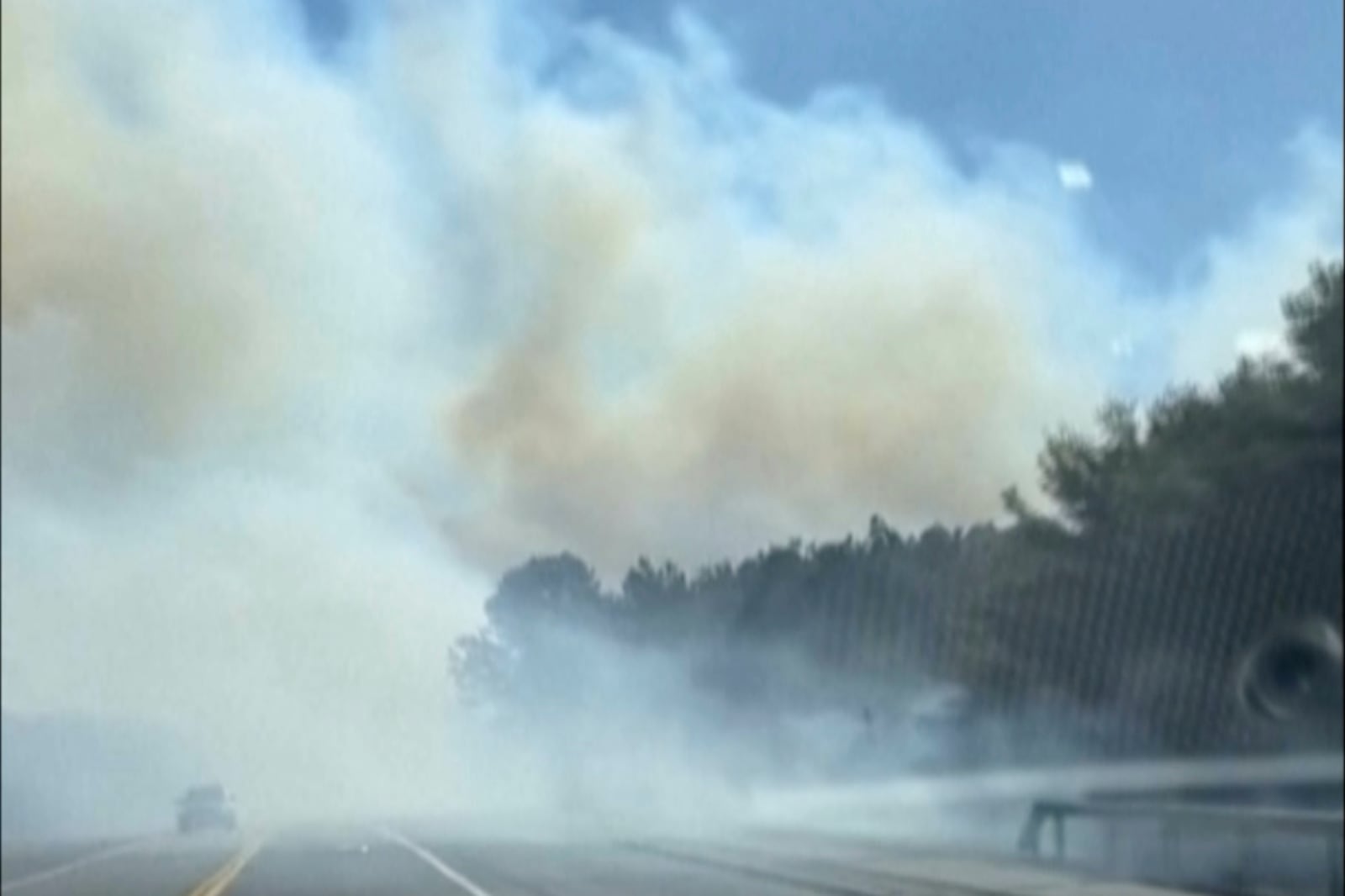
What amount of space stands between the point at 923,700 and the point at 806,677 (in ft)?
32.7

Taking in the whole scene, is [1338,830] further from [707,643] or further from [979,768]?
[707,643]

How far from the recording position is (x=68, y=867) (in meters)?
49.4

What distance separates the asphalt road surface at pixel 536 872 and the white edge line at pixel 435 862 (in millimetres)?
34

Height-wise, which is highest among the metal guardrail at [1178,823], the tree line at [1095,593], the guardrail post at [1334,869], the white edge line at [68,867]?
the tree line at [1095,593]

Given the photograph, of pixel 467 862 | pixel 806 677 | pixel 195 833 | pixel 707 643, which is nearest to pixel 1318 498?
pixel 467 862

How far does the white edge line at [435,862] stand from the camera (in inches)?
1287

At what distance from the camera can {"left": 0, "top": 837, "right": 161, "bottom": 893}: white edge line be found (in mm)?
42344

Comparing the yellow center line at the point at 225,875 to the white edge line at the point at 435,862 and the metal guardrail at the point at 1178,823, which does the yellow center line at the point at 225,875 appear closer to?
the white edge line at the point at 435,862

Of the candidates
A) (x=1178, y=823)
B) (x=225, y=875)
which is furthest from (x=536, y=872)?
(x=1178, y=823)

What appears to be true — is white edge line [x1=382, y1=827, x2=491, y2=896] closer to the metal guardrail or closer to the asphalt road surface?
the asphalt road surface

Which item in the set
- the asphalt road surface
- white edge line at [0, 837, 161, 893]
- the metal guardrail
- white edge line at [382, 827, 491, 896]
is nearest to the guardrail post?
the metal guardrail

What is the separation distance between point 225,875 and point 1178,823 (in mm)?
16126

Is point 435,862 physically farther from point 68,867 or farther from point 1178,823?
point 1178,823

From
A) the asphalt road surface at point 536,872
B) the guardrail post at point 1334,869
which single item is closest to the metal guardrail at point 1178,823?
the guardrail post at point 1334,869
